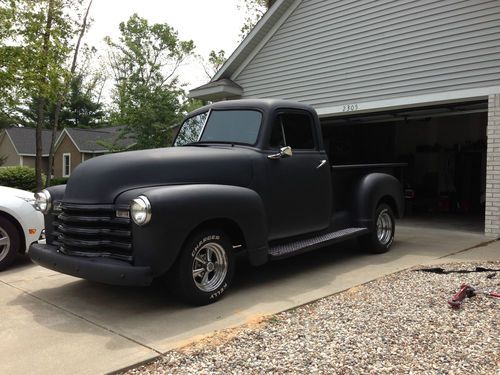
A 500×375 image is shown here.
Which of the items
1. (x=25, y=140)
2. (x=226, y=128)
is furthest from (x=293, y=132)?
(x=25, y=140)

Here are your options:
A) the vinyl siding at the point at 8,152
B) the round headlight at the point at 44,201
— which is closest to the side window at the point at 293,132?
the round headlight at the point at 44,201

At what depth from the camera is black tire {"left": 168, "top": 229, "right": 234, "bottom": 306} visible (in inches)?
170

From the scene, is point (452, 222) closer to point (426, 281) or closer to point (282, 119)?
point (426, 281)

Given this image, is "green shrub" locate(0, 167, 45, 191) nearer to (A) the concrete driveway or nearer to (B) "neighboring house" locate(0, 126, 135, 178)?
(B) "neighboring house" locate(0, 126, 135, 178)

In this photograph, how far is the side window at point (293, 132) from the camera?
567 cm

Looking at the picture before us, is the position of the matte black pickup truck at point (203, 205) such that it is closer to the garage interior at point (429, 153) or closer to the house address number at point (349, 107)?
the house address number at point (349, 107)

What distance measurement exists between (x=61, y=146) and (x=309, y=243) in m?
36.5

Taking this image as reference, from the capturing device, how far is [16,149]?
3975 centimetres

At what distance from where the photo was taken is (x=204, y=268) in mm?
4574

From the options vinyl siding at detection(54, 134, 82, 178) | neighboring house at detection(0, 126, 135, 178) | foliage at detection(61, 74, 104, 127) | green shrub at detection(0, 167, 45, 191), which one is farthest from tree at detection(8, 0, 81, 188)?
foliage at detection(61, 74, 104, 127)

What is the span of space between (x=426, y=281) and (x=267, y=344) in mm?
2541

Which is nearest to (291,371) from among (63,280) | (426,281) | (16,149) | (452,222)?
(426,281)

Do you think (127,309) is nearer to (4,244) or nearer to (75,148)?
(4,244)

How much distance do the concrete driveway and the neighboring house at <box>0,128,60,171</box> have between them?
3676cm
